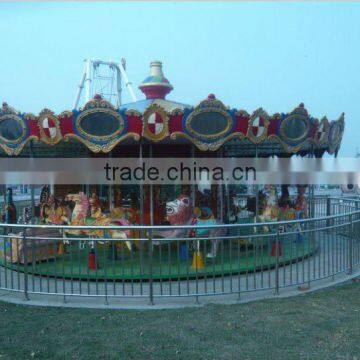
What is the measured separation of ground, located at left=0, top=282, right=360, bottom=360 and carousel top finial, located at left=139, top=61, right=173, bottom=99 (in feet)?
22.1

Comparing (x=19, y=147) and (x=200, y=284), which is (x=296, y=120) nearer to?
(x=200, y=284)

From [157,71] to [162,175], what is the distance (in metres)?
3.02

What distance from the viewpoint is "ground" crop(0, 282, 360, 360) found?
393cm

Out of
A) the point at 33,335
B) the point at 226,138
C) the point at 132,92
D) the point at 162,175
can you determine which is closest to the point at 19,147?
the point at 162,175

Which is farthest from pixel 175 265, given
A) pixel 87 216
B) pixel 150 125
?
pixel 150 125

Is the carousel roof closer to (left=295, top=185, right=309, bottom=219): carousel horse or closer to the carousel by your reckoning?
the carousel

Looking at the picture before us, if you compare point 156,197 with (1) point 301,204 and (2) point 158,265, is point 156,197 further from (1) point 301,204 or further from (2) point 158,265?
(1) point 301,204

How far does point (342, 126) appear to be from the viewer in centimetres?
970

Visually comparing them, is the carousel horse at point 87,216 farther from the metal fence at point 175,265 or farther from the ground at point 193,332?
the ground at point 193,332

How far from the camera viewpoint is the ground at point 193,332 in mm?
3928

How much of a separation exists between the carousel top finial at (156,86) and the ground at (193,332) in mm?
6747

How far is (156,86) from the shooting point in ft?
34.9

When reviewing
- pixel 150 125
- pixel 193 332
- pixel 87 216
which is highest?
pixel 150 125

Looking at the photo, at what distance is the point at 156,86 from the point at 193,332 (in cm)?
744
